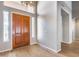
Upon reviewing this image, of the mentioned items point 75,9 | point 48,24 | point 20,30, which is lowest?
point 20,30

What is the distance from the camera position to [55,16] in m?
4.77

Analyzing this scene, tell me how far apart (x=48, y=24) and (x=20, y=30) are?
173cm

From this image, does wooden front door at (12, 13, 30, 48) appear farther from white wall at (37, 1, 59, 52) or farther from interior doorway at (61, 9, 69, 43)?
interior doorway at (61, 9, 69, 43)

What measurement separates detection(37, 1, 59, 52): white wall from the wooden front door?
33.2 inches

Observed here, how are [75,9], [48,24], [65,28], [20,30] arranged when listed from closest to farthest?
[48,24] < [20,30] < [65,28] < [75,9]

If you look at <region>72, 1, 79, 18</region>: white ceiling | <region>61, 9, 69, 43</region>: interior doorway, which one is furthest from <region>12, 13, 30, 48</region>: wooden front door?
<region>72, 1, 79, 18</region>: white ceiling

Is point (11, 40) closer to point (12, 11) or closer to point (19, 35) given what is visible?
point (19, 35)

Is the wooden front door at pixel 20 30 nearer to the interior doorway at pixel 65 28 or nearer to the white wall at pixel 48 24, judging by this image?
the white wall at pixel 48 24

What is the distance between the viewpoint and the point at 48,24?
536 cm

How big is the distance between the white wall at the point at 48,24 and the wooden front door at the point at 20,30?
84cm

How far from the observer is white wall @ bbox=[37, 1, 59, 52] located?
4812 mm

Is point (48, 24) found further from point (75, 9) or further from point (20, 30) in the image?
point (75, 9)

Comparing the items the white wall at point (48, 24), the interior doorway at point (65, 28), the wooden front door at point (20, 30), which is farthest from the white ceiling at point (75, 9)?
the wooden front door at point (20, 30)

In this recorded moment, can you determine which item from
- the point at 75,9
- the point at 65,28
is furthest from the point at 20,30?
the point at 75,9
